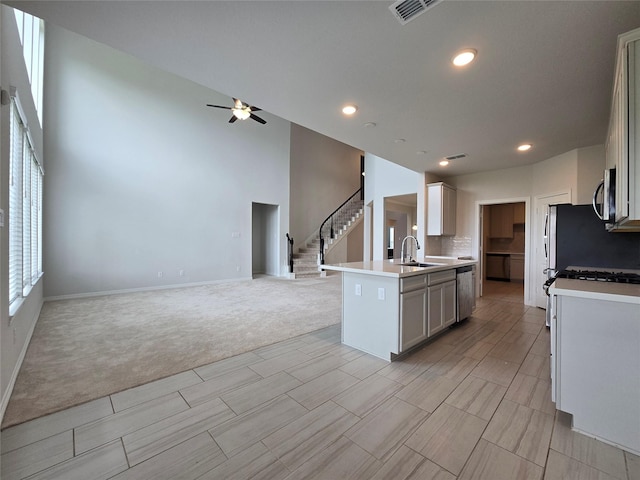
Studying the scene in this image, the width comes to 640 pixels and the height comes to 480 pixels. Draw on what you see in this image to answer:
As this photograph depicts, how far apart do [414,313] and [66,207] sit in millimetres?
6653

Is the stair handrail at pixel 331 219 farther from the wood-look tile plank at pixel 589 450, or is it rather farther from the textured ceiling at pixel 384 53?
the wood-look tile plank at pixel 589 450

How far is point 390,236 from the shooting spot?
1405cm

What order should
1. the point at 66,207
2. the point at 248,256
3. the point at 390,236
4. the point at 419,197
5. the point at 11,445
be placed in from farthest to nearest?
the point at 390,236, the point at 248,256, the point at 419,197, the point at 66,207, the point at 11,445

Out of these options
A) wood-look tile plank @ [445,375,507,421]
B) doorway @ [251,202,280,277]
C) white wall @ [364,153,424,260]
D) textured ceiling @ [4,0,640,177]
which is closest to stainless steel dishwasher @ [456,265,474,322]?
wood-look tile plank @ [445,375,507,421]

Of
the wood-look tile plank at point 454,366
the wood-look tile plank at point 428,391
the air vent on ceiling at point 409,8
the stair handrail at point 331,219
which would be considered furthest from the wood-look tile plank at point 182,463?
the stair handrail at point 331,219

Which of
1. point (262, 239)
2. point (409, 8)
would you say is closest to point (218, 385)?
point (409, 8)

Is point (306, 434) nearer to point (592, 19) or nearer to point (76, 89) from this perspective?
point (592, 19)

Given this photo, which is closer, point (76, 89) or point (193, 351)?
point (193, 351)

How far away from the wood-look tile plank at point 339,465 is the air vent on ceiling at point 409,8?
267cm

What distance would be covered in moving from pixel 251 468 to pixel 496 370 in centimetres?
232

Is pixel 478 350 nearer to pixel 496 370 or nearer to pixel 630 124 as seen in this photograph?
pixel 496 370

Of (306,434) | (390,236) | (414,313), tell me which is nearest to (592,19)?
(414,313)

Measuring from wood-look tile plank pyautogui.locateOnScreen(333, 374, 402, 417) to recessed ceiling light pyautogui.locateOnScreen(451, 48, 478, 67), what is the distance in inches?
106

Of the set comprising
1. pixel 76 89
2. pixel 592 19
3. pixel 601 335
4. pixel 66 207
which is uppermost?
pixel 76 89
